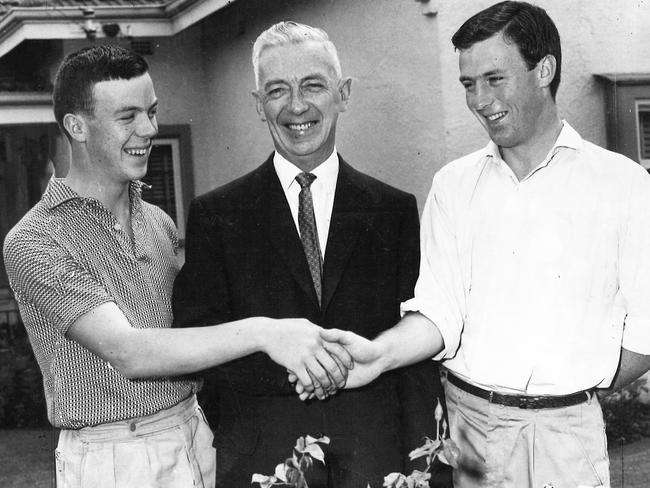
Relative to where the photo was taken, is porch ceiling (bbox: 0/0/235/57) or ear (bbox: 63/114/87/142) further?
porch ceiling (bbox: 0/0/235/57)

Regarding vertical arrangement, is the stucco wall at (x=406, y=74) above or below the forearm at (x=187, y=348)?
above

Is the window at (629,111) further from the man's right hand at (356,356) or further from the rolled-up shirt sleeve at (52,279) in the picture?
the rolled-up shirt sleeve at (52,279)

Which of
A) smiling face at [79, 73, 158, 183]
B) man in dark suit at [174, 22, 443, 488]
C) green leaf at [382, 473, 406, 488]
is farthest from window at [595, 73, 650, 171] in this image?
green leaf at [382, 473, 406, 488]

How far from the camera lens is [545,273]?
2.73m

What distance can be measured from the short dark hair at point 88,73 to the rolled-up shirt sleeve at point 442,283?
111 cm

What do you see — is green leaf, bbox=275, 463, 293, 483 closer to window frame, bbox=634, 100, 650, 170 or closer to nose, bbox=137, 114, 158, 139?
nose, bbox=137, 114, 158, 139

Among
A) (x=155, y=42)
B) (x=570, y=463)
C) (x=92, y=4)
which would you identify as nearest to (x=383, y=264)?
(x=570, y=463)

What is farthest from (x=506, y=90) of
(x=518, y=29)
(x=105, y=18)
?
(x=105, y=18)

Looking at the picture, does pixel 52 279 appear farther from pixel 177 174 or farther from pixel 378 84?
Result: pixel 378 84

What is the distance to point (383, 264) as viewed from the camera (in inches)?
111

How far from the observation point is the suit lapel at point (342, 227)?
2777 mm

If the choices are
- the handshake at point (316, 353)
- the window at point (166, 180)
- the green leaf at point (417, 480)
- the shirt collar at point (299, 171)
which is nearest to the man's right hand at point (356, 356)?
the handshake at point (316, 353)

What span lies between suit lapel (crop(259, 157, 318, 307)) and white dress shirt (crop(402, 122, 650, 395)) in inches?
13.5

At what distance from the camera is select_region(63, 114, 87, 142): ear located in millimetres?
2799
